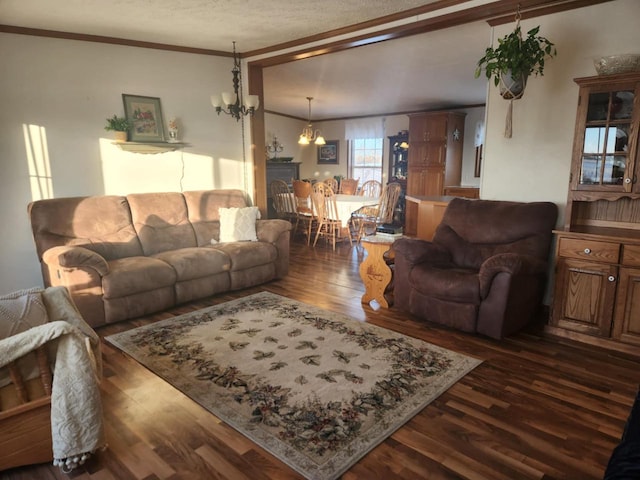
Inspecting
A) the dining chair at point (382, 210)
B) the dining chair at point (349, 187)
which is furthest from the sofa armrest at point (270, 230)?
the dining chair at point (349, 187)

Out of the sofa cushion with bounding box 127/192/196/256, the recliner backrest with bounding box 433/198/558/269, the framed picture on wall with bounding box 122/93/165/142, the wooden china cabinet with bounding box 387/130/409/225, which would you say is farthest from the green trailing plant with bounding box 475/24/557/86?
the wooden china cabinet with bounding box 387/130/409/225

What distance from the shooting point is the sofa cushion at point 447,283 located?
297 centimetres

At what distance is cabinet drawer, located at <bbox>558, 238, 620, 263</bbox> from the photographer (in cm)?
273

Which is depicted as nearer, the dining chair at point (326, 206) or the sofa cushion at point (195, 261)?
the sofa cushion at point (195, 261)

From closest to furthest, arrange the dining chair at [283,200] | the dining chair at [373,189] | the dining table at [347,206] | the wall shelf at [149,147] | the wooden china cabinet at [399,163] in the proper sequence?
the wall shelf at [149,147]
the dining table at [347,206]
the dining chair at [283,200]
the dining chair at [373,189]
the wooden china cabinet at [399,163]

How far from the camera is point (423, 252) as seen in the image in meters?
3.36

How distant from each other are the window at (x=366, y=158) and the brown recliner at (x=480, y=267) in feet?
18.2

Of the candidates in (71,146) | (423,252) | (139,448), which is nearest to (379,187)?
(423,252)

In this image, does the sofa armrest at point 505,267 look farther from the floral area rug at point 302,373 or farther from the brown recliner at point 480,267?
the floral area rug at point 302,373

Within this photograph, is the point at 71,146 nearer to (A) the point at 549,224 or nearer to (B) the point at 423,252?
(B) the point at 423,252

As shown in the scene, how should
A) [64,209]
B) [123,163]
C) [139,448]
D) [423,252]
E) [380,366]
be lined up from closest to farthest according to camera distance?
[139,448] → [380,366] → [423,252] → [64,209] → [123,163]

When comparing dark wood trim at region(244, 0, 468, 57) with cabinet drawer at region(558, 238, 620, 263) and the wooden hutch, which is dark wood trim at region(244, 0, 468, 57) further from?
the wooden hutch

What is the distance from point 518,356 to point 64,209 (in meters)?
3.80

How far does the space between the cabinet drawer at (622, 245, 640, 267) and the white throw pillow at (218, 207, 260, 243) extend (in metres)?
3.21
